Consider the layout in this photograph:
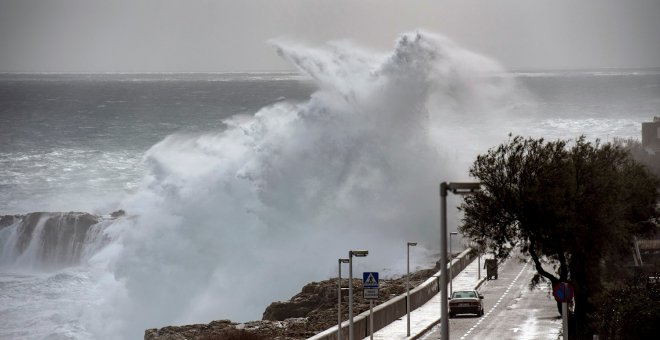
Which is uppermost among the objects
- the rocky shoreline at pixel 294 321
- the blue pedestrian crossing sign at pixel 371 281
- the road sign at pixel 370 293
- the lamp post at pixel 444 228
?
the lamp post at pixel 444 228

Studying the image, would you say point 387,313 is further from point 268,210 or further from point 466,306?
point 268,210

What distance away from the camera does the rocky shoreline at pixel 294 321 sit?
51.6 meters

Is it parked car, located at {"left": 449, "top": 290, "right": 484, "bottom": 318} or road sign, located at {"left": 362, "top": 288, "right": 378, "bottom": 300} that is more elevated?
road sign, located at {"left": 362, "top": 288, "right": 378, "bottom": 300}

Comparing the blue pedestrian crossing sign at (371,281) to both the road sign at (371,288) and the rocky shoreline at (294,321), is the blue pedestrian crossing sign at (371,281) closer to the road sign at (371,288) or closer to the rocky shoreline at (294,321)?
the road sign at (371,288)

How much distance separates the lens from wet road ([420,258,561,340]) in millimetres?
51406

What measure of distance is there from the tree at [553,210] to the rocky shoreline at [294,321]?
26.6ft

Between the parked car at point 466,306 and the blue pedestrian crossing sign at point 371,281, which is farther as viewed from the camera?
Result: the parked car at point 466,306

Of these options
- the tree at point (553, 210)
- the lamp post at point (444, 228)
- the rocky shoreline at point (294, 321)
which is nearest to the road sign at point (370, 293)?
the tree at point (553, 210)

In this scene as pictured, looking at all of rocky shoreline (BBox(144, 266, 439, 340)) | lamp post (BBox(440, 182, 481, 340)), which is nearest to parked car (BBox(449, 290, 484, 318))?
rocky shoreline (BBox(144, 266, 439, 340))

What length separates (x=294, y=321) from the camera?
56.8 m

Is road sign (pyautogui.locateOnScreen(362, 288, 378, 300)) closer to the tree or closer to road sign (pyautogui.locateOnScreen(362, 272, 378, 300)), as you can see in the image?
road sign (pyautogui.locateOnScreen(362, 272, 378, 300))

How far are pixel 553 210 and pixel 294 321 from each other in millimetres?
13625

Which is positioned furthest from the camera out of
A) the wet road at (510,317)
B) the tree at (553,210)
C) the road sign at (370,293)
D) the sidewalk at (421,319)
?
the sidewalk at (421,319)

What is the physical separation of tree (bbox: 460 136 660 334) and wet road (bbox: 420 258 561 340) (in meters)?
3.13
